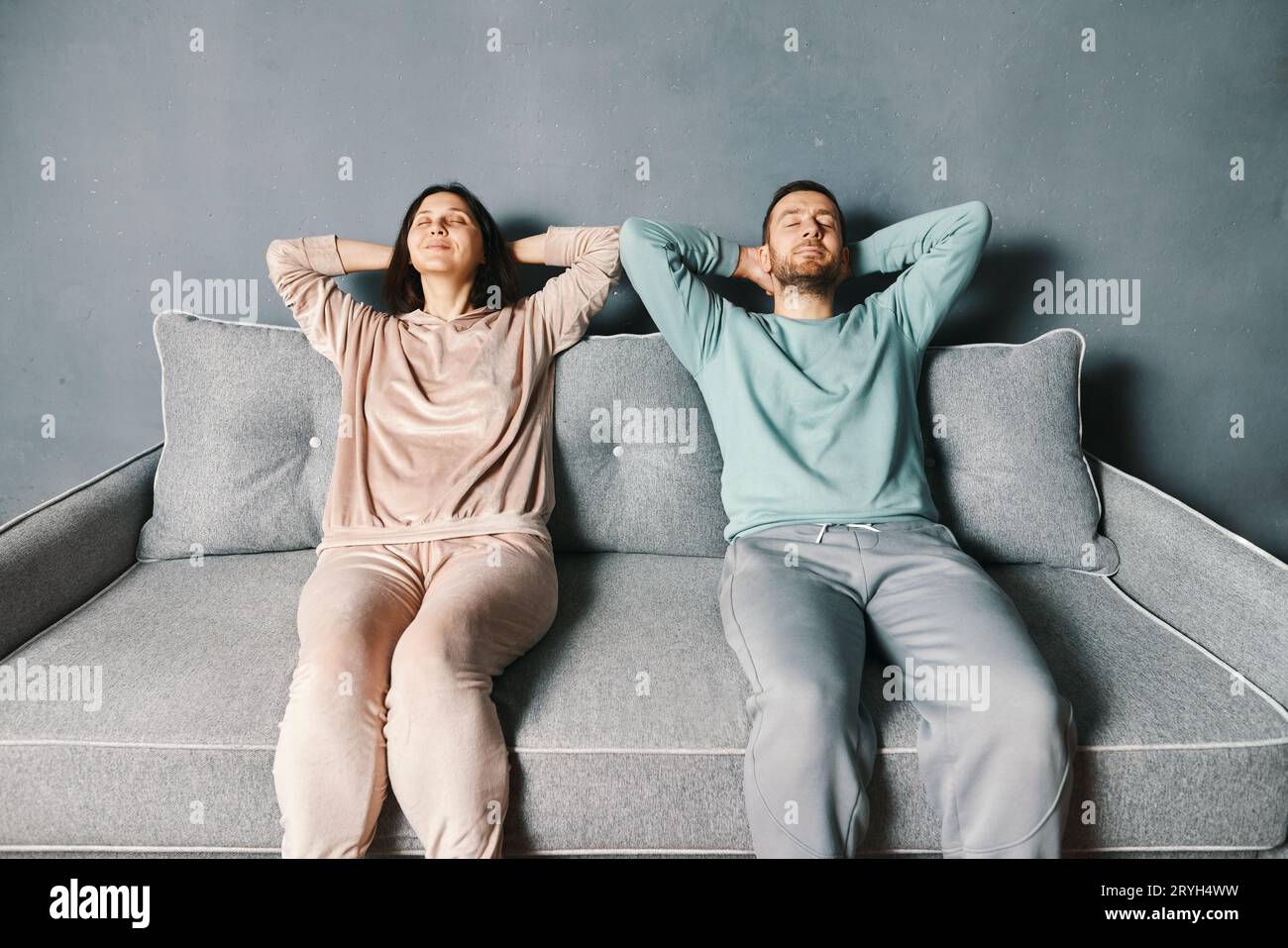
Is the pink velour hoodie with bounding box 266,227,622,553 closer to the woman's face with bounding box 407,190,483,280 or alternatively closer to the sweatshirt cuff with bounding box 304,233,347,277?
the sweatshirt cuff with bounding box 304,233,347,277

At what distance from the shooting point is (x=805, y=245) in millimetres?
1671

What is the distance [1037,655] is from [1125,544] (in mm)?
628

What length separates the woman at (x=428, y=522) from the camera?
42.4 inches

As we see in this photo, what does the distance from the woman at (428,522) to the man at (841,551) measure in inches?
12.7

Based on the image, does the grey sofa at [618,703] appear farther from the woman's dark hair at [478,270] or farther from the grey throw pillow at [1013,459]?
the woman's dark hair at [478,270]

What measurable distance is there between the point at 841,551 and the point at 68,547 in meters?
1.44

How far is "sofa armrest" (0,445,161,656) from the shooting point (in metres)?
1.36

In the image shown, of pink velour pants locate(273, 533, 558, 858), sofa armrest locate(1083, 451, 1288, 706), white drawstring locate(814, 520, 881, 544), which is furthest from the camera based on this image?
white drawstring locate(814, 520, 881, 544)

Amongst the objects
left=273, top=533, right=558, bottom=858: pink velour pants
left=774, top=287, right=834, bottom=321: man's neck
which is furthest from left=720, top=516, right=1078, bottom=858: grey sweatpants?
left=774, top=287, right=834, bottom=321: man's neck

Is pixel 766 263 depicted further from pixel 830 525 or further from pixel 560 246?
pixel 830 525

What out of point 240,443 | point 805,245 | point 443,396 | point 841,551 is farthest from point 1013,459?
point 240,443

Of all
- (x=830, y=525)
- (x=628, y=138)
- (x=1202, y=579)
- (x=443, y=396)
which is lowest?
(x=1202, y=579)

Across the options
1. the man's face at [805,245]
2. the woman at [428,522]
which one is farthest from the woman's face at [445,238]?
the man's face at [805,245]

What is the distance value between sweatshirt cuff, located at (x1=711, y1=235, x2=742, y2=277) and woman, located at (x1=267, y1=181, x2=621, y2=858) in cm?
25
